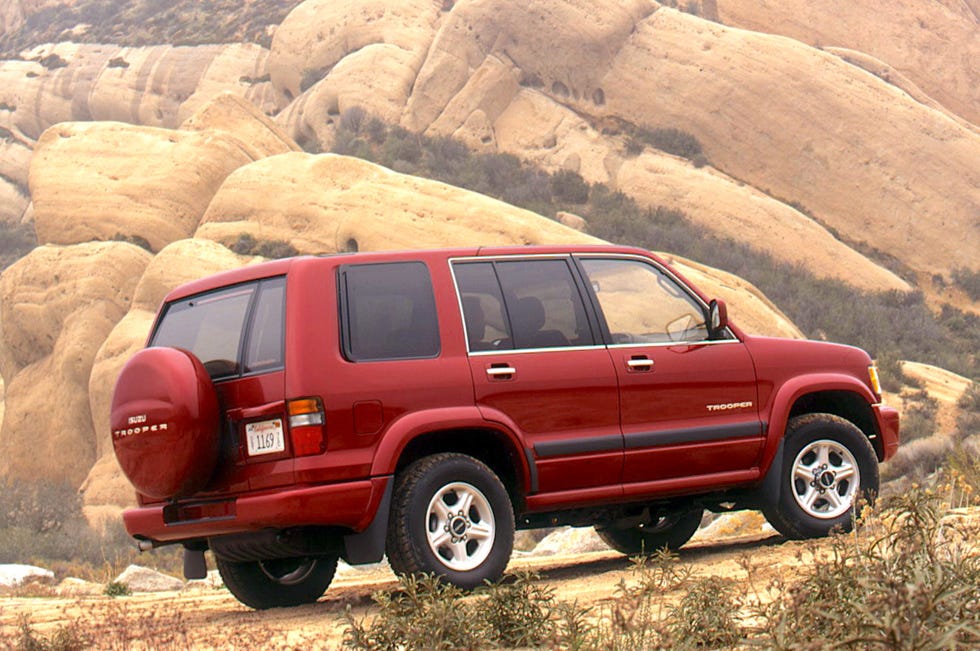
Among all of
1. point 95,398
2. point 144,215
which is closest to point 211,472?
point 95,398

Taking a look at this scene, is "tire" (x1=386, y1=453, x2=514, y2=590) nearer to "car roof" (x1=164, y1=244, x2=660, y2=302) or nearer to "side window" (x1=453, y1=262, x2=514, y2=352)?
"side window" (x1=453, y1=262, x2=514, y2=352)

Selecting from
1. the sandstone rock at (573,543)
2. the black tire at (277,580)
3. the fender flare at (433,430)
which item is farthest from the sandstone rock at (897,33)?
the fender flare at (433,430)

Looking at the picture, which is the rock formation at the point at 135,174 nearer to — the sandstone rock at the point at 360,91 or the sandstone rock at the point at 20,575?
the sandstone rock at the point at 360,91

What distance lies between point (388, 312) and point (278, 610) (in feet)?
7.33

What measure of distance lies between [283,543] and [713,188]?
36.5 meters

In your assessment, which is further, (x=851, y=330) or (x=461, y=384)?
(x=851, y=330)

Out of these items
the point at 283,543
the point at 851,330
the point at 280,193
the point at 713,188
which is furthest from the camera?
the point at 713,188

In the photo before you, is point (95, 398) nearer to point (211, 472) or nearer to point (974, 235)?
point (211, 472)

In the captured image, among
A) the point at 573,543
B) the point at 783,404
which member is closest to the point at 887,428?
the point at 783,404

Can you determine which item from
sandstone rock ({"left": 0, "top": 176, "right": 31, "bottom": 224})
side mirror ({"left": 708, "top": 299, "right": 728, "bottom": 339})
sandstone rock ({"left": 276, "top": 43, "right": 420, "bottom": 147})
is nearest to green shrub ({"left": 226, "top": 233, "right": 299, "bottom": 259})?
sandstone rock ({"left": 276, "top": 43, "right": 420, "bottom": 147})

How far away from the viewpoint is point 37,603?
10.1 m

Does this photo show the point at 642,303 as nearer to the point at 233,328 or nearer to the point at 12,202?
the point at 233,328

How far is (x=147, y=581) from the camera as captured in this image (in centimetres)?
1324

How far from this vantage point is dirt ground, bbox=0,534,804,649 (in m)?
6.19
